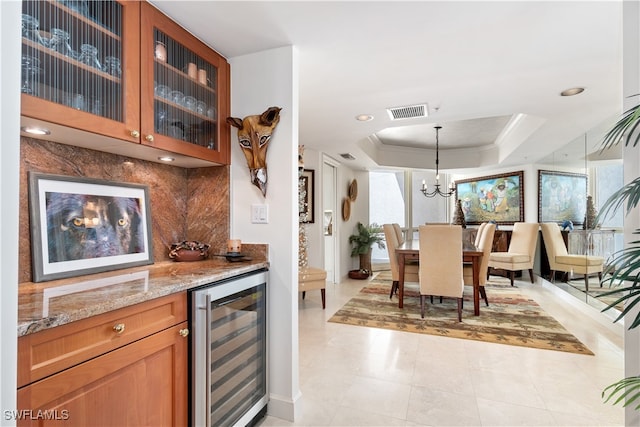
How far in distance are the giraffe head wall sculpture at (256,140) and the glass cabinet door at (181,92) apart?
6.5 inches

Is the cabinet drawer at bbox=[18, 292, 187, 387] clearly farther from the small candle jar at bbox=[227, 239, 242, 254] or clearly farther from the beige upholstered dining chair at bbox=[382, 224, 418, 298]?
the beige upholstered dining chair at bbox=[382, 224, 418, 298]

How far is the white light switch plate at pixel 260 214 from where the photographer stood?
6.45 ft

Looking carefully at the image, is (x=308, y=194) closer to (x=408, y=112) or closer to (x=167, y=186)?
(x=408, y=112)

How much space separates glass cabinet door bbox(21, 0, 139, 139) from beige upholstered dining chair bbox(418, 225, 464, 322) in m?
3.07

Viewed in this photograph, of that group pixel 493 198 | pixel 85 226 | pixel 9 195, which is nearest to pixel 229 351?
pixel 85 226

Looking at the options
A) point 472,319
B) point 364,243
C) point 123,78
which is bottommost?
point 472,319

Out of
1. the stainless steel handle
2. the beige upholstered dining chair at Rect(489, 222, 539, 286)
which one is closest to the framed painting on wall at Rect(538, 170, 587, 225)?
the beige upholstered dining chair at Rect(489, 222, 539, 286)

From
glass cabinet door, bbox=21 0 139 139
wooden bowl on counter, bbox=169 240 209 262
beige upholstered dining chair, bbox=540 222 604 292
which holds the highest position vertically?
glass cabinet door, bbox=21 0 139 139

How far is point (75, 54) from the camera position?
1267mm

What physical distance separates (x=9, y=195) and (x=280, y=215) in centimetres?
141

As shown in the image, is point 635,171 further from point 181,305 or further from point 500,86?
point 181,305

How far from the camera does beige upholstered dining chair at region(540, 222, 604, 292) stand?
3957 mm

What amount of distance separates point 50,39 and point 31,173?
1.87 ft

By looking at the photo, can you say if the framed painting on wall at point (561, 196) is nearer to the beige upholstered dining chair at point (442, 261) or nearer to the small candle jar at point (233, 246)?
the beige upholstered dining chair at point (442, 261)
